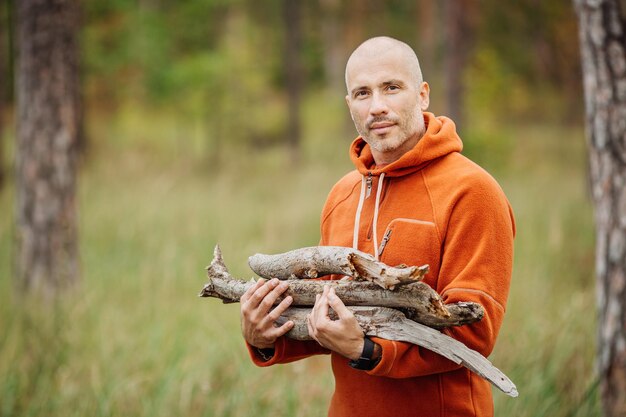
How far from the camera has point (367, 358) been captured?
1.84 m

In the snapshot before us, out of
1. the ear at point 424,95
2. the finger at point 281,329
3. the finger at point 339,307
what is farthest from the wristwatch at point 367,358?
the ear at point 424,95

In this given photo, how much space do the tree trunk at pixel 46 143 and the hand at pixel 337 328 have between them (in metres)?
4.49

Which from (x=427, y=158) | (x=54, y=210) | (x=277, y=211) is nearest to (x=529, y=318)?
(x=427, y=158)

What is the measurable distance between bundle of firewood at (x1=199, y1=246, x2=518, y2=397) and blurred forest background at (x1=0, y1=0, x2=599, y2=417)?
1.92 metres

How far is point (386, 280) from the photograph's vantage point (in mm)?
1712

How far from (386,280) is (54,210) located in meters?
4.75

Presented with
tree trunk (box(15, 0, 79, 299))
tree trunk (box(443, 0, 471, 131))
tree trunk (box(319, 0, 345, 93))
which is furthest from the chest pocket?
tree trunk (box(319, 0, 345, 93))

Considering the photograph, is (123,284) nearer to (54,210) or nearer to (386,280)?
(54,210)

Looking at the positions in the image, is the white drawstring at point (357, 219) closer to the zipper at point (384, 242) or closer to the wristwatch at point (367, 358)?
the zipper at point (384, 242)

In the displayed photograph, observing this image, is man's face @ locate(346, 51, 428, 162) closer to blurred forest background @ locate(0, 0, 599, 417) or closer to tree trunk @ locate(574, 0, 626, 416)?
tree trunk @ locate(574, 0, 626, 416)

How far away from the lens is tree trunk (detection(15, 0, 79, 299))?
564 centimetres

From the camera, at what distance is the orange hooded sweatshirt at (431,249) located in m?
1.85

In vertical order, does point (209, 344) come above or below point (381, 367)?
below

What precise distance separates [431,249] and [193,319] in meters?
3.59
